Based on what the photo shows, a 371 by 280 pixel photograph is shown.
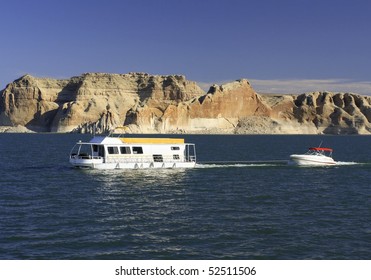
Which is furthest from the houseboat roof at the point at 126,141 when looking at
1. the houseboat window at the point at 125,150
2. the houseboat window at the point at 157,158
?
the houseboat window at the point at 157,158

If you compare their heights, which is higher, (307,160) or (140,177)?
(307,160)

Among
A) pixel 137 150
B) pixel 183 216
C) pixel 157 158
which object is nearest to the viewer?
pixel 183 216

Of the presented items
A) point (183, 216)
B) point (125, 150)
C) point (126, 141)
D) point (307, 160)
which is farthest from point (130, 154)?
point (183, 216)

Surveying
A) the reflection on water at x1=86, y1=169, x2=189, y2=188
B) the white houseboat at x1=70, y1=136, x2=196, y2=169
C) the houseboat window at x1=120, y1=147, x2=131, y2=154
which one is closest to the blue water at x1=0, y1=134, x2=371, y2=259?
the reflection on water at x1=86, y1=169, x2=189, y2=188

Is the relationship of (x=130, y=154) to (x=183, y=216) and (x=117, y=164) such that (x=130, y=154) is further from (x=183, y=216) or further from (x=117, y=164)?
(x=183, y=216)

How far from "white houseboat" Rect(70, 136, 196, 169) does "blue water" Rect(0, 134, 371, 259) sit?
2262 mm

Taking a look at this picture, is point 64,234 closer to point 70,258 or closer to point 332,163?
point 70,258

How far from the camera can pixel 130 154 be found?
2047 inches

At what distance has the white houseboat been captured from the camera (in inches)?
1998

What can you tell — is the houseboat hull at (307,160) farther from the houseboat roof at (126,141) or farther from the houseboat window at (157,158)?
the houseboat window at (157,158)

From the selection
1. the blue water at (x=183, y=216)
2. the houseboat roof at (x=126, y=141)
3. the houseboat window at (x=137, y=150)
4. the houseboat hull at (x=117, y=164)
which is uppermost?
the houseboat roof at (x=126, y=141)

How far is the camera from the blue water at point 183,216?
21688 millimetres

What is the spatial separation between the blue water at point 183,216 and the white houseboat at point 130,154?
226 cm

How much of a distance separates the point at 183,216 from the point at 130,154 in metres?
24.1
